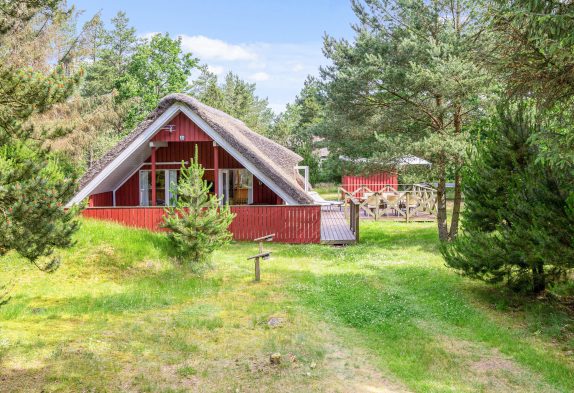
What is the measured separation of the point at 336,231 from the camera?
55.7 ft

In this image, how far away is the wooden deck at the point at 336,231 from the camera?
1520 centimetres

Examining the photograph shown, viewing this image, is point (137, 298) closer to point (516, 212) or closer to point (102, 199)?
point (516, 212)

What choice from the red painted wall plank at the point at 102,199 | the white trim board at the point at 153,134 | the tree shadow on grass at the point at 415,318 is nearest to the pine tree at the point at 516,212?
the tree shadow on grass at the point at 415,318

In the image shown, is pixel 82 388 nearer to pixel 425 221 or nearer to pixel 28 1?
pixel 28 1

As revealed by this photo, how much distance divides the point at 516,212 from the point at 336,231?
9805 mm

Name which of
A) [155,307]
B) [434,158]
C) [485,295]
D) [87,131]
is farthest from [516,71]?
[87,131]

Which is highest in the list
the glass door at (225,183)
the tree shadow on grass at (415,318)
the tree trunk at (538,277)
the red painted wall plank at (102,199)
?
the glass door at (225,183)

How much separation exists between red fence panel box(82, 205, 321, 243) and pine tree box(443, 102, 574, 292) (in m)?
6.84

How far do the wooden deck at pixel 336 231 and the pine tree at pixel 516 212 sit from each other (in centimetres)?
662

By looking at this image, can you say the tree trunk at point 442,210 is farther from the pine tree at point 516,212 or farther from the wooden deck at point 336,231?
the pine tree at point 516,212

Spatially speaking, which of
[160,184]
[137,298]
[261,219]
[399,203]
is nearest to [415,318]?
[137,298]

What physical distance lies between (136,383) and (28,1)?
4.82m

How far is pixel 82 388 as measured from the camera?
15.7 ft

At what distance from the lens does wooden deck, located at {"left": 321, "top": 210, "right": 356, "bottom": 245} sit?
15.2 m
